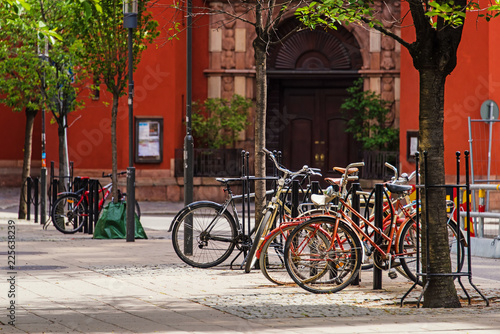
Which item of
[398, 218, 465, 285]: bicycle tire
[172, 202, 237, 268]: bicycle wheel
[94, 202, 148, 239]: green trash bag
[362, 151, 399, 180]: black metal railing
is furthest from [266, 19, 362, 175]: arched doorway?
[398, 218, 465, 285]: bicycle tire

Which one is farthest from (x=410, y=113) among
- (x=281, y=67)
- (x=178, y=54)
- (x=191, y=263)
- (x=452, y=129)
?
(x=191, y=263)

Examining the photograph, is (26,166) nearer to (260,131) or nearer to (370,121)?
(260,131)

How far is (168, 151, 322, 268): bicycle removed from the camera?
34.6 ft

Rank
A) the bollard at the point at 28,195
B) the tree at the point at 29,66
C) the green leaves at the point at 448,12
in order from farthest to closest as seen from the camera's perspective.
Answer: the tree at the point at 29,66
the bollard at the point at 28,195
the green leaves at the point at 448,12

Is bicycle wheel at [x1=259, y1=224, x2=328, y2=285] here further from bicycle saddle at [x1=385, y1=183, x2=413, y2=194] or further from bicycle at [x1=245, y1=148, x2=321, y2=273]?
bicycle saddle at [x1=385, y1=183, x2=413, y2=194]

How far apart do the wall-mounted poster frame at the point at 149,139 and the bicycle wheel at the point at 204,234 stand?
16133 millimetres

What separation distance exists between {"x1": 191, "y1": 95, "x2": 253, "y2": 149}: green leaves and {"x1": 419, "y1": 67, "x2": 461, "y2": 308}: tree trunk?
748 inches

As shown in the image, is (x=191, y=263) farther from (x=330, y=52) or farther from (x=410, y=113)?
(x=330, y=52)

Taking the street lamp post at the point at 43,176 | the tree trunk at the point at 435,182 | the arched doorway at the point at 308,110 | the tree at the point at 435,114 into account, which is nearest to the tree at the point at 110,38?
the street lamp post at the point at 43,176

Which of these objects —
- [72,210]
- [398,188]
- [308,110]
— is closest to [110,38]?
[72,210]

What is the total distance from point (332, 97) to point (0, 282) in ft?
68.9

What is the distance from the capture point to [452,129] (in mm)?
24594

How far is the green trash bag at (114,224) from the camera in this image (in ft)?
48.9

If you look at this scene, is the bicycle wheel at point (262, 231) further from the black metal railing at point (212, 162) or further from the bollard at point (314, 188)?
the black metal railing at point (212, 162)
